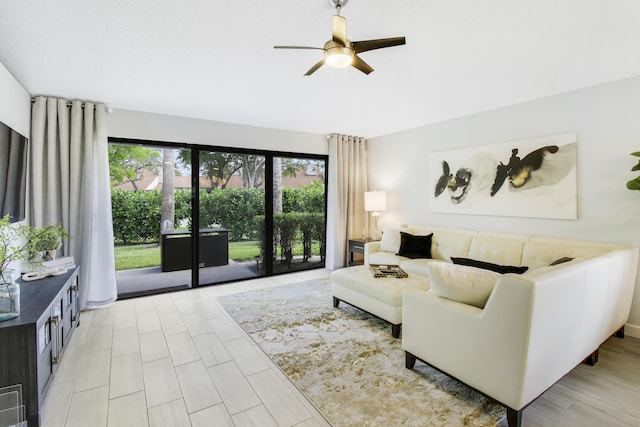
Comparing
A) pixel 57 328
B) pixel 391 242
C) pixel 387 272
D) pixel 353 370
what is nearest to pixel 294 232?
pixel 391 242

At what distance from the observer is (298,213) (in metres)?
5.27

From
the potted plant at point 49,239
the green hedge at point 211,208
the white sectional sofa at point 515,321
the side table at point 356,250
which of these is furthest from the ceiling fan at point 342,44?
the side table at point 356,250

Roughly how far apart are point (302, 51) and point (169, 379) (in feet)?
8.89

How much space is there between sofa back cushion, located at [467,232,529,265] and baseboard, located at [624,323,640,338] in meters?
1.04

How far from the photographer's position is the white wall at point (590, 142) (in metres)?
2.84

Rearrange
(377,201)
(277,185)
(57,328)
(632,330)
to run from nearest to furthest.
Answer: (57,328)
(632,330)
(277,185)
(377,201)

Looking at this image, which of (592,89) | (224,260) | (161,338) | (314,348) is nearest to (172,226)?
(224,260)

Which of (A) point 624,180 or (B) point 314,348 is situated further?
(A) point 624,180

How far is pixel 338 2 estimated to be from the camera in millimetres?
1778

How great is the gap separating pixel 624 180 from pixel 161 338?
466 centimetres

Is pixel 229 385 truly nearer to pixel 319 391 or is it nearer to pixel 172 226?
pixel 319 391

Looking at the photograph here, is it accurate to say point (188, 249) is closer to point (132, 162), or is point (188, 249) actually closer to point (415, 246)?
point (132, 162)

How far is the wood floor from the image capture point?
1.79 m

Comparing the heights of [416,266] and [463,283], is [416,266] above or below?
below
